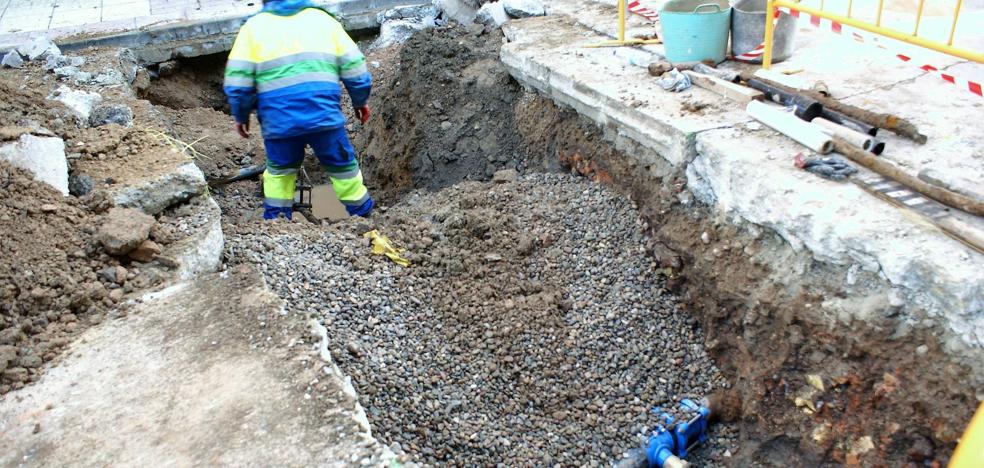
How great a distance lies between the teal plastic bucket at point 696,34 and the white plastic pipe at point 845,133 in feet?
4.09

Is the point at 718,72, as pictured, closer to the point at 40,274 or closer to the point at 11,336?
the point at 40,274

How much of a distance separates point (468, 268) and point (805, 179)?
1766 millimetres

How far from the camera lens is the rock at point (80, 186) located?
4000 mm

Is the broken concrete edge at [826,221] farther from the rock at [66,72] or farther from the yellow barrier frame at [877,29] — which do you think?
the rock at [66,72]

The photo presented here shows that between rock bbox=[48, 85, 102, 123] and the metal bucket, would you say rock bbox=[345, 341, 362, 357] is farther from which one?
the metal bucket

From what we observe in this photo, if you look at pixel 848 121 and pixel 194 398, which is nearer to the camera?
pixel 194 398

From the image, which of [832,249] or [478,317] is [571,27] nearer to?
[478,317]

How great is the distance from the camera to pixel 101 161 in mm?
4316

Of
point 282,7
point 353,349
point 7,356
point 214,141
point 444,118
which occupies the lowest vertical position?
point 214,141

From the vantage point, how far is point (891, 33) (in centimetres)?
355

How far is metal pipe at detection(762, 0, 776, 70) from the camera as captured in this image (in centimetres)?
420

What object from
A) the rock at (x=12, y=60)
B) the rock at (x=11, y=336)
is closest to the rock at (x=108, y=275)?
the rock at (x=11, y=336)

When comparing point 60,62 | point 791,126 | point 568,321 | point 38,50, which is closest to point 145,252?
point 568,321

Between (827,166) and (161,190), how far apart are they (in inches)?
139
